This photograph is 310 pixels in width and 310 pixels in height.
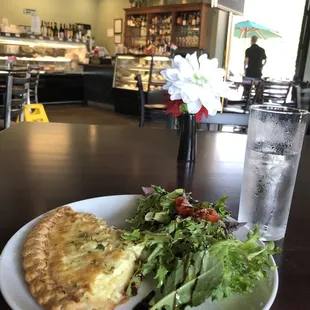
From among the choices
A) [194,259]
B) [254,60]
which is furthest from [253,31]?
[194,259]

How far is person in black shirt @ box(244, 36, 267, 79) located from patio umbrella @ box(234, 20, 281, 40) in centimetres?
105

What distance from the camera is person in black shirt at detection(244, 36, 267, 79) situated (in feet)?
27.1

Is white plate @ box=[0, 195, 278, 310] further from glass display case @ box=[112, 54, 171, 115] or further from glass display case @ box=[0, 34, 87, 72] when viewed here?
glass display case @ box=[0, 34, 87, 72]

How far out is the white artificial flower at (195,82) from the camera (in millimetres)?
1216

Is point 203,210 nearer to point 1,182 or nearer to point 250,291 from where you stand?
point 250,291

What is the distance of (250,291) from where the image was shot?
604mm

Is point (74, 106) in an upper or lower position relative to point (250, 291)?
lower

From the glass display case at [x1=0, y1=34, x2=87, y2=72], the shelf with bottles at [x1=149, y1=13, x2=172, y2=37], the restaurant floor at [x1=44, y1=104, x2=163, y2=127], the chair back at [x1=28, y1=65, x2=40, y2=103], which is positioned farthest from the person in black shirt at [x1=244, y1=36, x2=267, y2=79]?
the chair back at [x1=28, y1=65, x2=40, y2=103]

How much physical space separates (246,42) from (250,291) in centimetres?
1140

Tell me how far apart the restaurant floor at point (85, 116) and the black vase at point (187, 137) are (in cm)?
524

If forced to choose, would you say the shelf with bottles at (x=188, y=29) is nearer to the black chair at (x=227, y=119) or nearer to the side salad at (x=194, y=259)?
the black chair at (x=227, y=119)

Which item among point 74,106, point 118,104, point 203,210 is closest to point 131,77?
point 118,104

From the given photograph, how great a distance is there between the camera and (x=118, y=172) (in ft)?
4.24

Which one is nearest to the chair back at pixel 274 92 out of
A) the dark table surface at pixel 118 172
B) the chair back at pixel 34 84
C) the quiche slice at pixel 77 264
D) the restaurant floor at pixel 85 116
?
the restaurant floor at pixel 85 116
